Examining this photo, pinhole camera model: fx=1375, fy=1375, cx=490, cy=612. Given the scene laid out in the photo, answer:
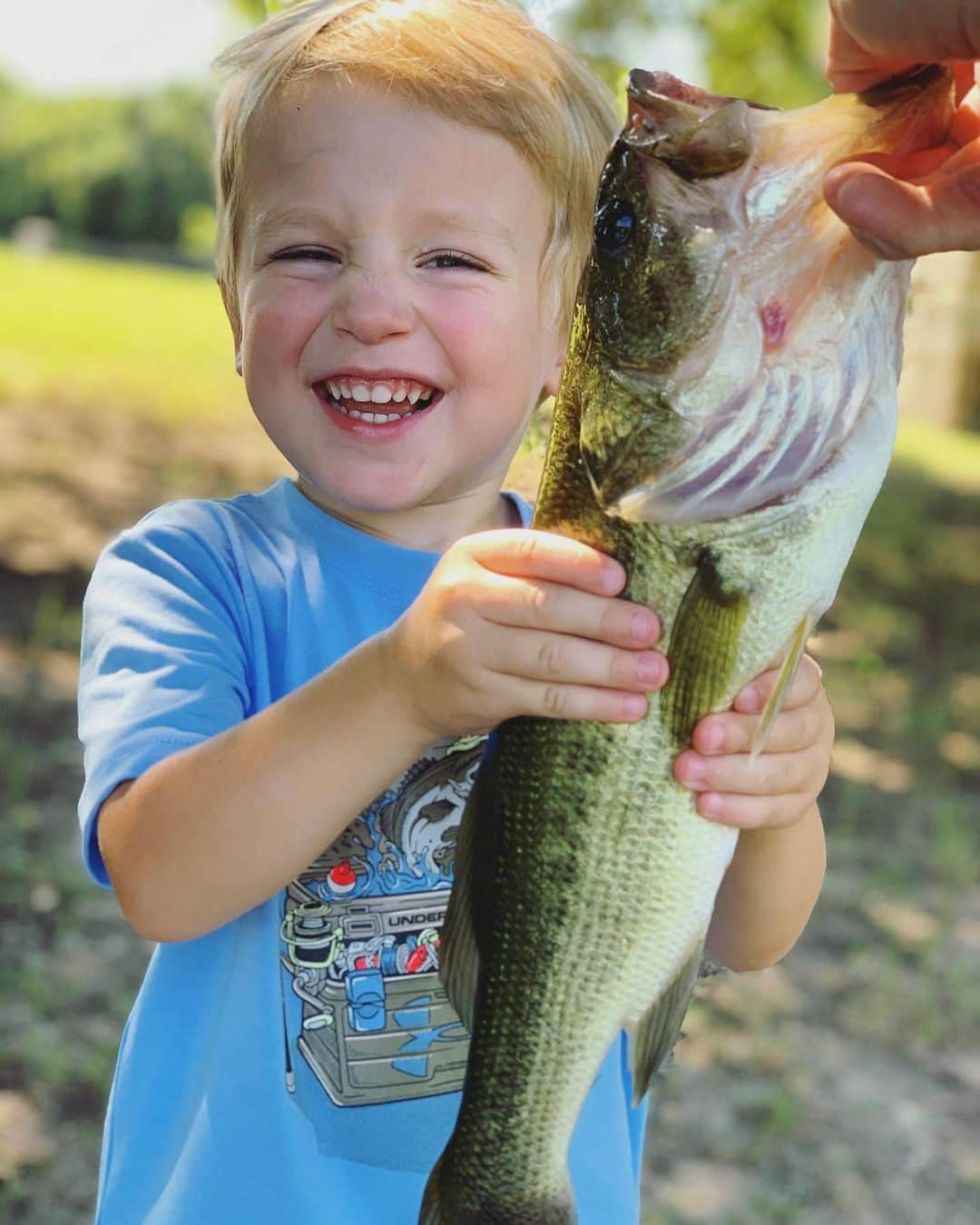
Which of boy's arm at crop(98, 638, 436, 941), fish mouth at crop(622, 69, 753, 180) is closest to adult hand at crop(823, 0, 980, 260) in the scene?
fish mouth at crop(622, 69, 753, 180)

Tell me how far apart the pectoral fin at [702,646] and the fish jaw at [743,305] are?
0.26ft

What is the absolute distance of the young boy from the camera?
1827 mm

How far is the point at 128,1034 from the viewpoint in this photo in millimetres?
2027

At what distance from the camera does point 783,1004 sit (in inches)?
187

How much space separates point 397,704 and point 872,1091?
326cm

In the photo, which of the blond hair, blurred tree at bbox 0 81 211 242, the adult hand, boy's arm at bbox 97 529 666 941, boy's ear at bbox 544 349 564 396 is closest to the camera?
the adult hand

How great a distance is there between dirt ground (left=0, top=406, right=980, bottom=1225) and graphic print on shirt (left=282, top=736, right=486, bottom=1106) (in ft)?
2.83

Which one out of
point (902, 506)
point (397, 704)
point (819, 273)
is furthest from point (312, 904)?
point (902, 506)

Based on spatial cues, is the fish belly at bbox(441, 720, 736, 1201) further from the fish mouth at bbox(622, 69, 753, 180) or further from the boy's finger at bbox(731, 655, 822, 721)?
the fish mouth at bbox(622, 69, 753, 180)

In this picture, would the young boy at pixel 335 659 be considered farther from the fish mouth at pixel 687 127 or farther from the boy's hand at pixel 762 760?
the fish mouth at pixel 687 127

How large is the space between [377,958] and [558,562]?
756mm

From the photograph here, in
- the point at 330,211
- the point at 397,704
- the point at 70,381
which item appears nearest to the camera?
the point at 397,704

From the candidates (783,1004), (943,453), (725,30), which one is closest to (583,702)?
(783,1004)

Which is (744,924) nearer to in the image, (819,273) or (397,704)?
(397,704)
